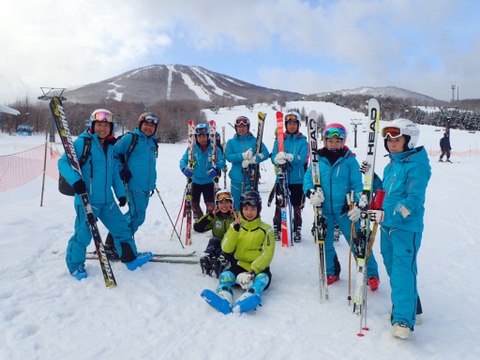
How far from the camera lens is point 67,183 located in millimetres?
3895

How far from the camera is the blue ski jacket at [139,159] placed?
15.9ft

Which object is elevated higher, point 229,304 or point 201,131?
point 201,131

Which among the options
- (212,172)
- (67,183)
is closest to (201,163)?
(212,172)

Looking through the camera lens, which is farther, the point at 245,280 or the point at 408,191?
the point at 245,280

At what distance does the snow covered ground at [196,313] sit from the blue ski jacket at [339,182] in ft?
3.32

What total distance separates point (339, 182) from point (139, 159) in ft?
9.05

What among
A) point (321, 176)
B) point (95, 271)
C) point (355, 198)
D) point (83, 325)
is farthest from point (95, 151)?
point (355, 198)

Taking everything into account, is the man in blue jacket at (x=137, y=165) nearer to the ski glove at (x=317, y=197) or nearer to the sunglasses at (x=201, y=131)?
the sunglasses at (x=201, y=131)

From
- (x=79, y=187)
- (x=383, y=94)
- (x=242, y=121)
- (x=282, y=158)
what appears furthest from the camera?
(x=383, y=94)

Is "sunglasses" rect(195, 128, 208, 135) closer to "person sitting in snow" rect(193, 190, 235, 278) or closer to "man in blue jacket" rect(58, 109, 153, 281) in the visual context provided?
"person sitting in snow" rect(193, 190, 235, 278)

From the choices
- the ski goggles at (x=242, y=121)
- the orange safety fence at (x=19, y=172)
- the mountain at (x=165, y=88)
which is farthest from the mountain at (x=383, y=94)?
the ski goggles at (x=242, y=121)

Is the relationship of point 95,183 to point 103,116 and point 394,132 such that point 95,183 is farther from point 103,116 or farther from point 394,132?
point 394,132

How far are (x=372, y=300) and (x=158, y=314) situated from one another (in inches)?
90.1

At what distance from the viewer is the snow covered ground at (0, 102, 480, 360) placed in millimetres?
2855
